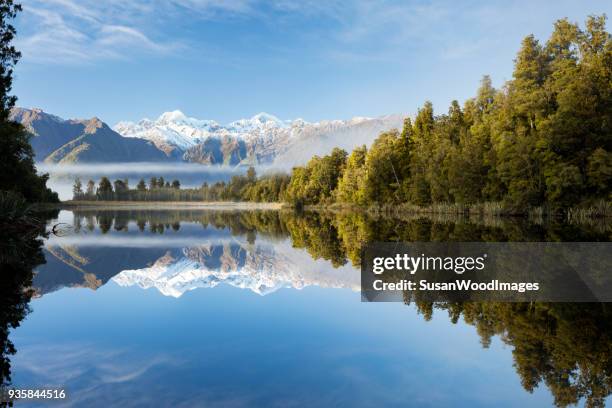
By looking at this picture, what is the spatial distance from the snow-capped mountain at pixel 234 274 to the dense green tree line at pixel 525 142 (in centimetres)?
3240

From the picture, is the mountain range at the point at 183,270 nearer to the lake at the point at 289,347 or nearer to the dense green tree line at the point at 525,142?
the lake at the point at 289,347

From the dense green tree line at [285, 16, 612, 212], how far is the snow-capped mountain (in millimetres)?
32404

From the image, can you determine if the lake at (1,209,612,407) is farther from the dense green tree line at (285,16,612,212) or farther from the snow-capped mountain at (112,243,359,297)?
the dense green tree line at (285,16,612,212)

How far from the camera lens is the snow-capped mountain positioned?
13893 mm

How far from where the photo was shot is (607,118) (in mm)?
43000

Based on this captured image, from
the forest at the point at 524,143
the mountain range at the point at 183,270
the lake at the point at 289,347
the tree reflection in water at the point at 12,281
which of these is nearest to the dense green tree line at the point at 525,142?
the forest at the point at 524,143

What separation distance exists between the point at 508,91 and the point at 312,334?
54.8 meters

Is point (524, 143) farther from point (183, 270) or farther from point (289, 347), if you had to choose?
point (289, 347)

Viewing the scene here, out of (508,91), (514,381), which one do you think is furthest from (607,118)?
(514,381)

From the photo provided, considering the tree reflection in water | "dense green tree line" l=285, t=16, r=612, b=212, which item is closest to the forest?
"dense green tree line" l=285, t=16, r=612, b=212

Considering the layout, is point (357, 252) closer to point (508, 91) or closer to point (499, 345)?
point (499, 345)

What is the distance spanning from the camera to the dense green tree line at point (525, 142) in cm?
4338

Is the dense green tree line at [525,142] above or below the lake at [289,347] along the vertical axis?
above

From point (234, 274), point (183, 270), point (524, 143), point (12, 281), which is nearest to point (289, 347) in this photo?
point (234, 274)
